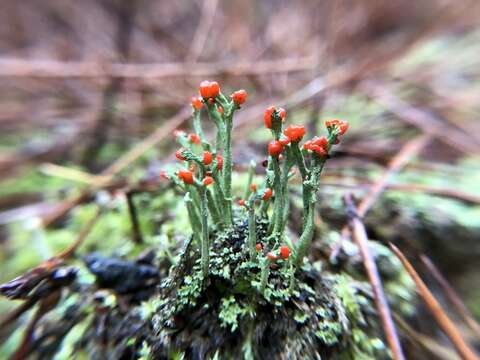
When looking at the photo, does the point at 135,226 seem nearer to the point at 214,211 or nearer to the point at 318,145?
the point at 214,211

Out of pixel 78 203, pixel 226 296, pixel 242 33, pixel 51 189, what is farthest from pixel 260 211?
pixel 242 33

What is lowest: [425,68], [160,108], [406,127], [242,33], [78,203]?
[78,203]

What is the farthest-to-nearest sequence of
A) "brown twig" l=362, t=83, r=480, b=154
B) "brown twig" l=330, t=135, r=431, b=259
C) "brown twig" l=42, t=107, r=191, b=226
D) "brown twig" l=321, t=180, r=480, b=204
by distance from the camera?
"brown twig" l=362, t=83, r=480, b=154 → "brown twig" l=42, t=107, r=191, b=226 → "brown twig" l=321, t=180, r=480, b=204 → "brown twig" l=330, t=135, r=431, b=259

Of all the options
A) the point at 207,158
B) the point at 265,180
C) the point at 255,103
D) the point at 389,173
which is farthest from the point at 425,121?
the point at 207,158

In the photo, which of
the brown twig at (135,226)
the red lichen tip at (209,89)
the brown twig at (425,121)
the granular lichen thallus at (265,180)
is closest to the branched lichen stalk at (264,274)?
the granular lichen thallus at (265,180)

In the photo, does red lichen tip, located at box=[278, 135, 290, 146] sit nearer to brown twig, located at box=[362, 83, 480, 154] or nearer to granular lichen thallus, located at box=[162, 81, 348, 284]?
granular lichen thallus, located at box=[162, 81, 348, 284]

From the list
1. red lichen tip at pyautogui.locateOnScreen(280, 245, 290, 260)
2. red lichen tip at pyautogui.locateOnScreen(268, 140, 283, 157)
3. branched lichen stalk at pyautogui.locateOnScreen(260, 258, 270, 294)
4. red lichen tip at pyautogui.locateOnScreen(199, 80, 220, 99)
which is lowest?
branched lichen stalk at pyautogui.locateOnScreen(260, 258, 270, 294)

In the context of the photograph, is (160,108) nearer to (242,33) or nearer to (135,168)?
(135,168)

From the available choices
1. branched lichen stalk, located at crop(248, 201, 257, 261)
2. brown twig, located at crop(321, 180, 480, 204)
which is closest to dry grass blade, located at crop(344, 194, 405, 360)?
brown twig, located at crop(321, 180, 480, 204)
